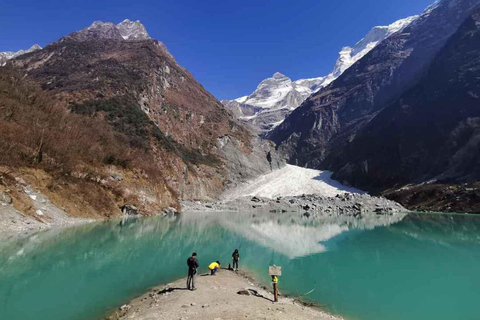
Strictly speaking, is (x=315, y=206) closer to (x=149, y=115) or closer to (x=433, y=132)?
(x=433, y=132)

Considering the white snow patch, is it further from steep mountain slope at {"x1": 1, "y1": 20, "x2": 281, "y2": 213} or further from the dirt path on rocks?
the dirt path on rocks

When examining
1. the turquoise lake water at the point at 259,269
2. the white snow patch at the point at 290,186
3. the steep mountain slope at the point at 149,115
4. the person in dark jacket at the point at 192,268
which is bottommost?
the turquoise lake water at the point at 259,269

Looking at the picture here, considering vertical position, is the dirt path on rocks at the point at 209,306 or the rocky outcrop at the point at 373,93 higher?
the rocky outcrop at the point at 373,93

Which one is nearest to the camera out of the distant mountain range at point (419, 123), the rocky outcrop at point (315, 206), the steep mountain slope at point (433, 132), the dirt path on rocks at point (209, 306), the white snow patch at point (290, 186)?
the dirt path on rocks at point (209, 306)

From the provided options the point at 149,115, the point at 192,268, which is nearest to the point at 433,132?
the point at 149,115

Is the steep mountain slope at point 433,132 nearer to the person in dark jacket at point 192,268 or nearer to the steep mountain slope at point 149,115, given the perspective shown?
the steep mountain slope at point 149,115

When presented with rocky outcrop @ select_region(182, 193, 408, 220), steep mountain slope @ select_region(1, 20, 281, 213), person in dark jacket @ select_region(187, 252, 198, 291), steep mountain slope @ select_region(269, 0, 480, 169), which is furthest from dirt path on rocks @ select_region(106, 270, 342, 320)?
steep mountain slope @ select_region(269, 0, 480, 169)

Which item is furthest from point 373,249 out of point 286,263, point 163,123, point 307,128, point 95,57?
point 307,128

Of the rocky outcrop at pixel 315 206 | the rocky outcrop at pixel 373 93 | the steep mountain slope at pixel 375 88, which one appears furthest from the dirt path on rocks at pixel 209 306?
the steep mountain slope at pixel 375 88
